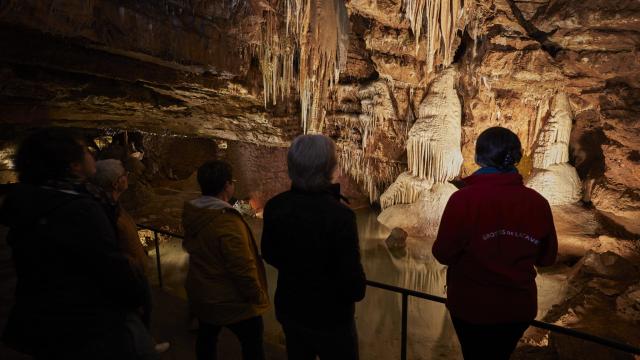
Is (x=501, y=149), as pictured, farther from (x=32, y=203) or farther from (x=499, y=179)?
(x=32, y=203)

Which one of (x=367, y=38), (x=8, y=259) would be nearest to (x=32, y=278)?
(x=8, y=259)

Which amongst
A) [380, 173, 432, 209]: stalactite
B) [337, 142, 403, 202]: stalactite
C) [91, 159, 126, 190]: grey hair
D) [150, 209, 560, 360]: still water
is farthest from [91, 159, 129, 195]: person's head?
[337, 142, 403, 202]: stalactite

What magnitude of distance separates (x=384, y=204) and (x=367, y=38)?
176 inches

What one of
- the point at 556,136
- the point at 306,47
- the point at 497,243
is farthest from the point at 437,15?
the point at 497,243

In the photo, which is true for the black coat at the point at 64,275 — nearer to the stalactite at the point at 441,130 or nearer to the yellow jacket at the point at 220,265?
the yellow jacket at the point at 220,265

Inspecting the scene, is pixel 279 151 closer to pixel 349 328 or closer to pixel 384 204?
pixel 384 204

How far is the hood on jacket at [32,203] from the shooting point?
107 centimetres

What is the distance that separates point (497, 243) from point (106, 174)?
1.94 meters

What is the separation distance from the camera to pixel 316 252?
124 cm

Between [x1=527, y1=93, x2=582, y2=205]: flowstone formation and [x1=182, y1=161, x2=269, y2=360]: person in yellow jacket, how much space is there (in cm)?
773

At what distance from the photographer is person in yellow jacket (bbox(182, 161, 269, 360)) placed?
1637mm

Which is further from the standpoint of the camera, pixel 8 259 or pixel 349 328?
pixel 8 259

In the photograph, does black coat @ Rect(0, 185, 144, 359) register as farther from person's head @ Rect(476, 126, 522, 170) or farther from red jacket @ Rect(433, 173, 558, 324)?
person's head @ Rect(476, 126, 522, 170)

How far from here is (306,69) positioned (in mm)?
8148
